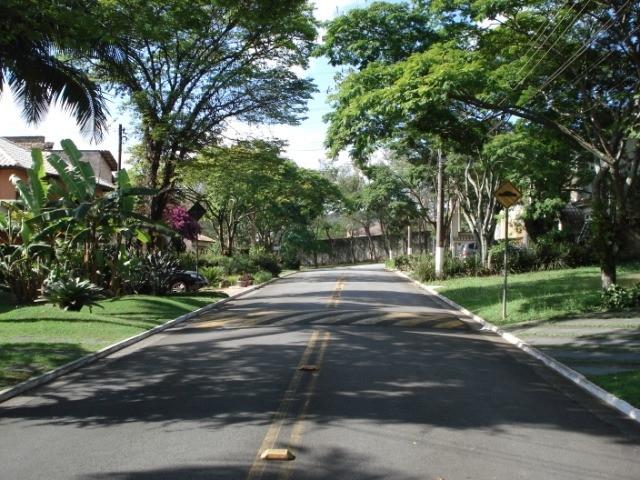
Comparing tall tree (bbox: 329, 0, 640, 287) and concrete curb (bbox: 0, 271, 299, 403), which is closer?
concrete curb (bbox: 0, 271, 299, 403)

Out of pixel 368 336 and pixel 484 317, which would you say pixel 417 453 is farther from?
pixel 484 317

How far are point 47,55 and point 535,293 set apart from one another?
1635 centimetres

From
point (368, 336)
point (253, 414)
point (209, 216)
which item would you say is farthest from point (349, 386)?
point (209, 216)

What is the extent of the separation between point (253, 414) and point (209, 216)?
4444 centimetres

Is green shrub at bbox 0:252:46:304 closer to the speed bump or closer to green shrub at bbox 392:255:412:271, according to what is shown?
the speed bump

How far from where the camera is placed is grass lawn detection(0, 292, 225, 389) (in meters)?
10.9

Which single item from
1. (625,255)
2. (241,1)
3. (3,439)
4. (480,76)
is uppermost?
(241,1)

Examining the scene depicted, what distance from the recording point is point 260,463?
572 centimetres

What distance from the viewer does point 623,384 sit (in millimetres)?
8992

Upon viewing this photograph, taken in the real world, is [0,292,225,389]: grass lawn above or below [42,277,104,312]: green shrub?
Answer: below

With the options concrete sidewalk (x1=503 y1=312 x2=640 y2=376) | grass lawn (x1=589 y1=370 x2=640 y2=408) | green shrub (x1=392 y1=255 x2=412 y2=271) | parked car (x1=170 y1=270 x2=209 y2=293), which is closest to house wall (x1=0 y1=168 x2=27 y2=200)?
parked car (x1=170 y1=270 x2=209 y2=293)

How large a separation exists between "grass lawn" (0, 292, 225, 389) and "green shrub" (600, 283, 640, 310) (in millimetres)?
11299

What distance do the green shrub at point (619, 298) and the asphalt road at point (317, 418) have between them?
5.49m

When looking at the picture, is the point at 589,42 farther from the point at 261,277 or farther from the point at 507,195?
the point at 261,277
